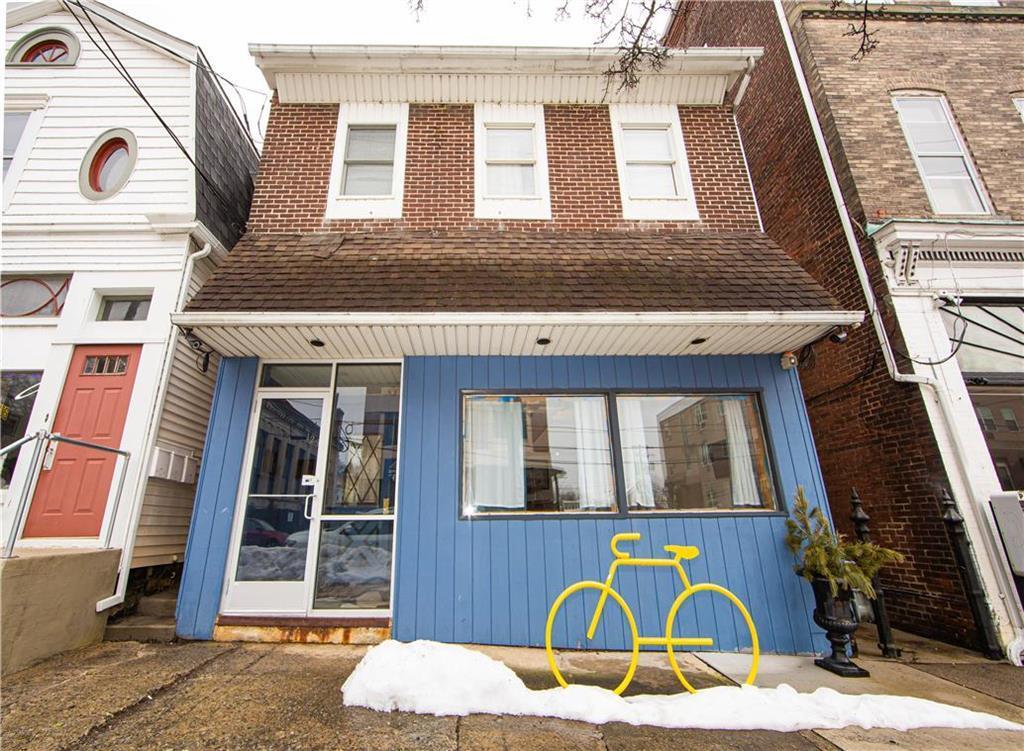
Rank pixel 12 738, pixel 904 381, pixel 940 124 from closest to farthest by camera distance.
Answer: pixel 12 738 → pixel 904 381 → pixel 940 124

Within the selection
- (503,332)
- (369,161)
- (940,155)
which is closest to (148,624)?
(503,332)

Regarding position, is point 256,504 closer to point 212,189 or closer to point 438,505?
point 438,505

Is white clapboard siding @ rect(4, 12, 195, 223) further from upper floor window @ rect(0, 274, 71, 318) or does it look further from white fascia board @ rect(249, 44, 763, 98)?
white fascia board @ rect(249, 44, 763, 98)

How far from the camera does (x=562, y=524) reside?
4.79 metres

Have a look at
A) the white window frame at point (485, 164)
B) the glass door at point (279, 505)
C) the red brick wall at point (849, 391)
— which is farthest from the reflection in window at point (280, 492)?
the red brick wall at point (849, 391)

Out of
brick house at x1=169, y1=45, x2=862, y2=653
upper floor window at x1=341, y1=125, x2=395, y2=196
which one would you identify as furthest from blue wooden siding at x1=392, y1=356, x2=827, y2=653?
upper floor window at x1=341, y1=125, x2=395, y2=196

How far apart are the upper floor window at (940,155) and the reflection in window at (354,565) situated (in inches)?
345

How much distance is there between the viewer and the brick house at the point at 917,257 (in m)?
5.16

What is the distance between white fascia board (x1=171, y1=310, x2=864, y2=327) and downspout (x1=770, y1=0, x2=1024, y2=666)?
162 cm

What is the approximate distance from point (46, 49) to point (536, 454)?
9694 millimetres

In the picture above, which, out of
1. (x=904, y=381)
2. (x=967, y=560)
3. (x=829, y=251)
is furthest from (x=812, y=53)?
(x=967, y=560)

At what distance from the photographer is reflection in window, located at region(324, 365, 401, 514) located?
495 centimetres

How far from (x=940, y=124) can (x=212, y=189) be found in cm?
1116

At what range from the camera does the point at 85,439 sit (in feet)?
16.8
